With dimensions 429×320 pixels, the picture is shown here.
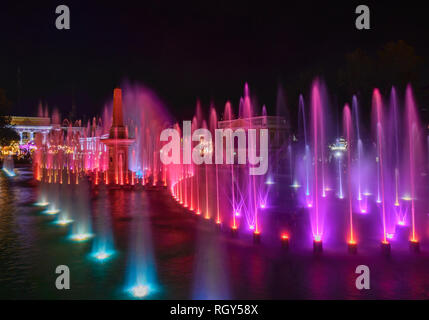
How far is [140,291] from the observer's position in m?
6.27

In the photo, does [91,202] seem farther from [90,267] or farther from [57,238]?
[90,267]

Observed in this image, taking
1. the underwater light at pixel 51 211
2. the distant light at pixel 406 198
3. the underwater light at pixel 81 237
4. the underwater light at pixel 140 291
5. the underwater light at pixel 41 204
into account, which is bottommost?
the underwater light at pixel 140 291

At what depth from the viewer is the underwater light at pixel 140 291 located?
6.11 m

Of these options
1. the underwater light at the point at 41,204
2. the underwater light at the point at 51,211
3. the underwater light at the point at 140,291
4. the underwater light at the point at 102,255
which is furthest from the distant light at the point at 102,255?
the underwater light at the point at 41,204

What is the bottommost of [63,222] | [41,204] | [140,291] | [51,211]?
[140,291]

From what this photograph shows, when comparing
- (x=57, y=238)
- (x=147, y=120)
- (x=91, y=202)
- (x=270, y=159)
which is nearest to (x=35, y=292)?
(x=57, y=238)

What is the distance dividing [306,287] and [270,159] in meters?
40.3

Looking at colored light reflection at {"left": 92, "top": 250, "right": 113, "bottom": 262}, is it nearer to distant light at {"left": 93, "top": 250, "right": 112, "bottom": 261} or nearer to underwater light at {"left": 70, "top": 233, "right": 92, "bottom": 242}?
distant light at {"left": 93, "top": 250, "right": 112, "bottom": 261}

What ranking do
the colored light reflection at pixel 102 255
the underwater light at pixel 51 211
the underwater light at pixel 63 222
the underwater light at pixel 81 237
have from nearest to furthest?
the colored light reflection at pixel 102 255 → the underwater light at pixel 81 237 → the underwater light at pixel 63 222 → the underwater light at pixel 51 211

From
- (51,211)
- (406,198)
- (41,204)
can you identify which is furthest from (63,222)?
(406,198)

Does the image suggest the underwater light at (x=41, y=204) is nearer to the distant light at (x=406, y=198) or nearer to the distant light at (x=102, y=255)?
the distant light at (x=102, y=255)

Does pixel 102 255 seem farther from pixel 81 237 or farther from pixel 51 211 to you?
pixel 51 211

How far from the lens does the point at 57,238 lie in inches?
391
